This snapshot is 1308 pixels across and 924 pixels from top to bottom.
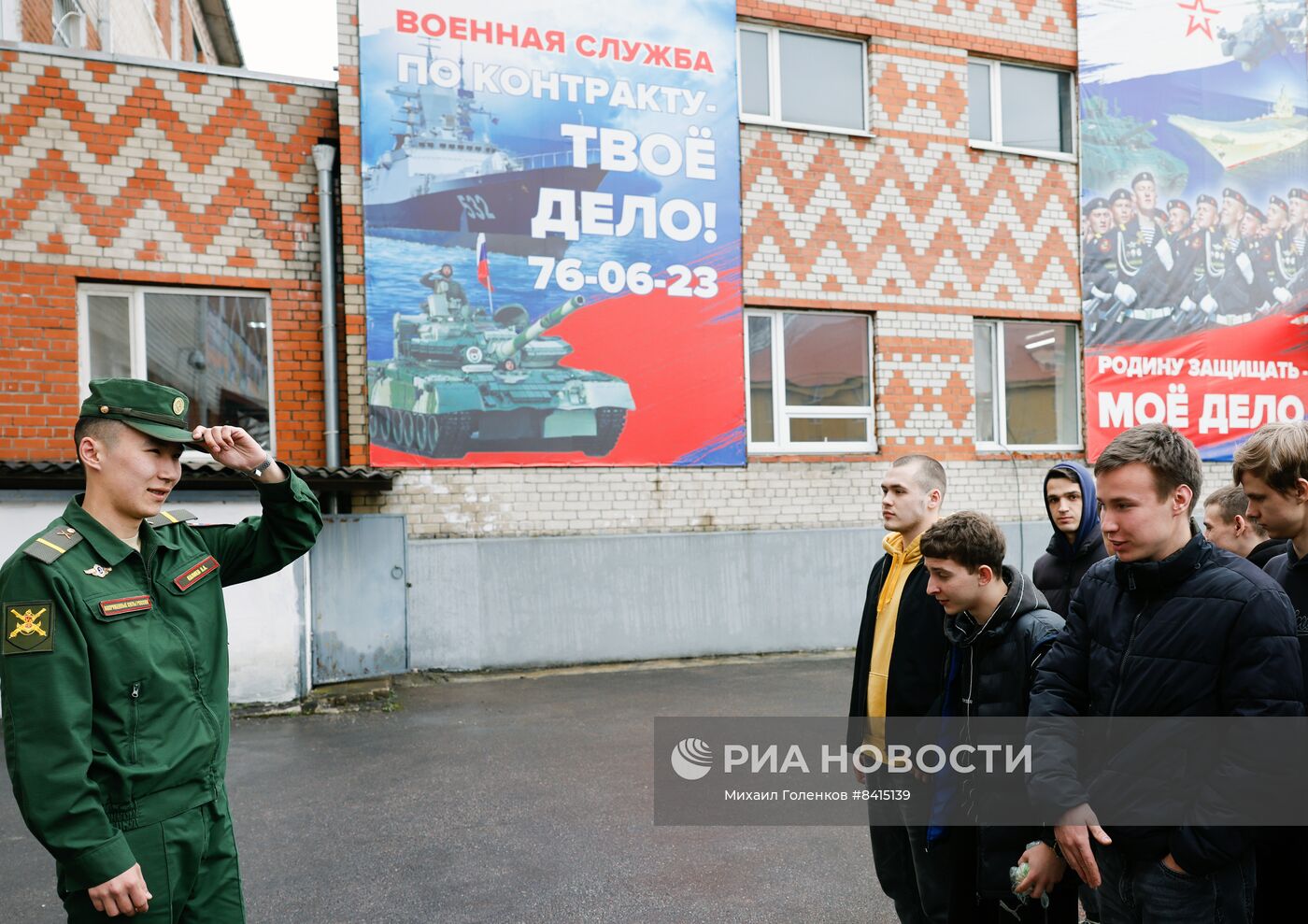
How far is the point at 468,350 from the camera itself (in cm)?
939

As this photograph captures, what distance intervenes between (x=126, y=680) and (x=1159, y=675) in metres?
2.44

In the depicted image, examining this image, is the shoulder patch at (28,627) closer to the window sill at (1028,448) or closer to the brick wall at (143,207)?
the brick wall at (143,207)

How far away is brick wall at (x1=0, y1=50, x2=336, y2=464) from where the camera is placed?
855 cm

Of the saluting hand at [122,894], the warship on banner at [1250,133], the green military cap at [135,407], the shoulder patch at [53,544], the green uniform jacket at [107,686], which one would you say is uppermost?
the warship on banner at [1250,133]

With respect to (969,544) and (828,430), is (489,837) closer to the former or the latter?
(969,544)

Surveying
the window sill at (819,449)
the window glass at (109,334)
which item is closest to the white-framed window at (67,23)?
the window glass at (109,334)

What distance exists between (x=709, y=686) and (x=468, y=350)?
13.0 feet

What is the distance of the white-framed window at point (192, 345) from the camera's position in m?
8.91

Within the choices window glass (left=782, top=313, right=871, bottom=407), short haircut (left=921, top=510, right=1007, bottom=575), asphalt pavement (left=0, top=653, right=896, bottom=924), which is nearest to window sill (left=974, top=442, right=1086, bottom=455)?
window glass (left=782, top=313, right=871, bottom=407)

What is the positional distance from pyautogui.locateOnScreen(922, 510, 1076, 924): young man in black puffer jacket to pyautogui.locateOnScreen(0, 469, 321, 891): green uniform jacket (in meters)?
2.11

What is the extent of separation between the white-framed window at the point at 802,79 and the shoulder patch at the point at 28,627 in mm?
9680

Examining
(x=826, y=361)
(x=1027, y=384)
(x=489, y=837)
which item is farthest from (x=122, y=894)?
(x=1027, y=384)

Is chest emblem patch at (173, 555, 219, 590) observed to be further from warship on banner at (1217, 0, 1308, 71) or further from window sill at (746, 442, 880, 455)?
warship on banner at (1217, 0, 1308, 71)

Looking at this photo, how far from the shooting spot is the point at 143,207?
8.88 metres
